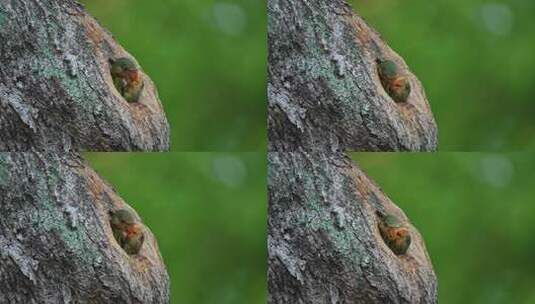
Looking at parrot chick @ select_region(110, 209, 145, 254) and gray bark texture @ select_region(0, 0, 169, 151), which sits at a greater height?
gray bark texture @ select_region(0, 0, 169, 151)

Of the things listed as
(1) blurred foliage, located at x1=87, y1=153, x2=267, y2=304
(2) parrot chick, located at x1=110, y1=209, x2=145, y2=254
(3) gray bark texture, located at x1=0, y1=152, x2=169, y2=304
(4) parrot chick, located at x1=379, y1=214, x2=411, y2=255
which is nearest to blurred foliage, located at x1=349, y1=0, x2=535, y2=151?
(4) parrot chick, located at x1=379, y1=214, x2=411, y2=255

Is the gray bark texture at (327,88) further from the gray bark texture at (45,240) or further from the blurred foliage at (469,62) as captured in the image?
the gray bark texture at (45,240)

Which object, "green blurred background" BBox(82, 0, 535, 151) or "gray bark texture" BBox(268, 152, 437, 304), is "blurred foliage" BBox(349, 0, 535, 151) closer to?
"green blurred background" BBox(82, 0, 535, 151)

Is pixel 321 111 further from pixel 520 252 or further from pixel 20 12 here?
pixel 20 12

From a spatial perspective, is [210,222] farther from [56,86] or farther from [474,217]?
[474,217]

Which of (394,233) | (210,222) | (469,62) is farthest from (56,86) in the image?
(469,62)
